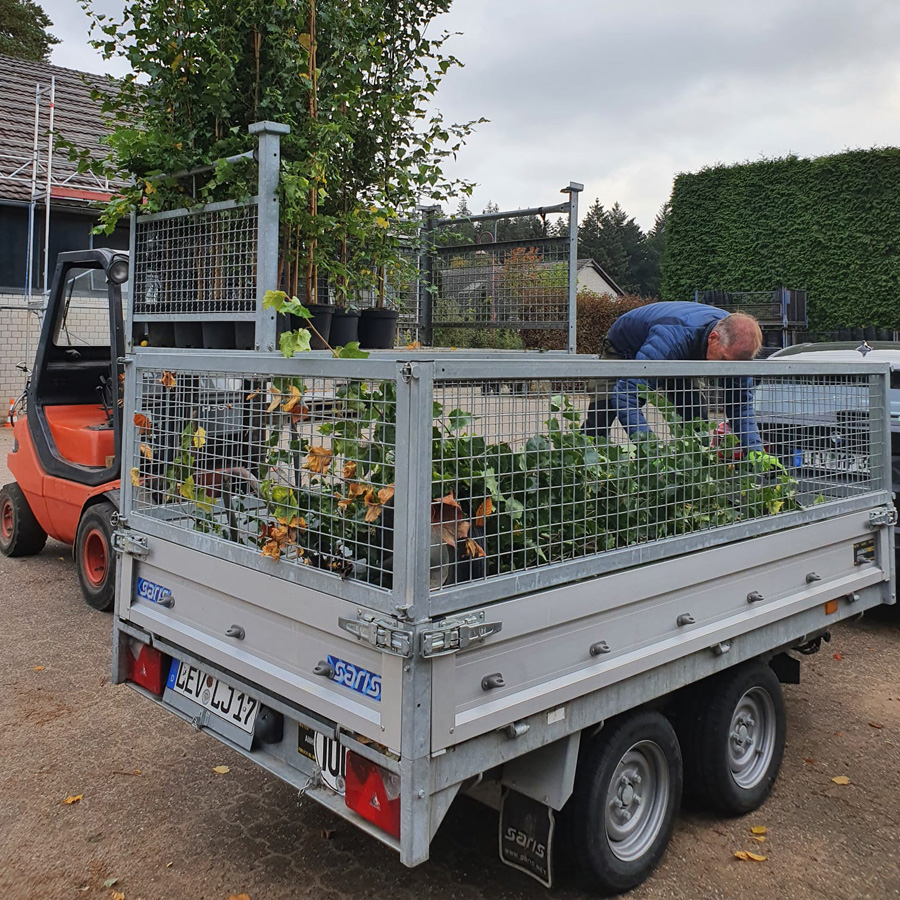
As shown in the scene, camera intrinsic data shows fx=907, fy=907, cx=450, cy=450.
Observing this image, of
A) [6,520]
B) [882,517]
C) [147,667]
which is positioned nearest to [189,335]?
[147,667]

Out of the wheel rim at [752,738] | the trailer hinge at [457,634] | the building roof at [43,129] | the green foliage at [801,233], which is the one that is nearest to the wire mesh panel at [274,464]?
the trailer hinge at [457,634]

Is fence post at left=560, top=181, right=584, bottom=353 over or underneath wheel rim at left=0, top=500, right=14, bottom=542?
over

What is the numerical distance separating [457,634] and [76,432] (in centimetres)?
504

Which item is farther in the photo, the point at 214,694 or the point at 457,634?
the point at 214,694

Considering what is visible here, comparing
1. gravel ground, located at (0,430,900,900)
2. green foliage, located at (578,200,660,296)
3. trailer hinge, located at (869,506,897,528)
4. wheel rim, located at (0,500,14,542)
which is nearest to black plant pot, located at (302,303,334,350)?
gravel ground, located at (0,430,900,900)

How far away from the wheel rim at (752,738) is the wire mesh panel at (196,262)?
274 centimetres

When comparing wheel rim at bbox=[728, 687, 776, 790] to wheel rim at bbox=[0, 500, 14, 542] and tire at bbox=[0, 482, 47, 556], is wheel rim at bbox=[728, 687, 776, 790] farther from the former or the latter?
wheel rim at bbox=[0, 500, 14, 542]

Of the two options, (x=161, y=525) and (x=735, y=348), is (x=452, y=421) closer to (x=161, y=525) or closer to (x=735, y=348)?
(x=161, y=525)

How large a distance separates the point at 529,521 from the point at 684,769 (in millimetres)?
1430

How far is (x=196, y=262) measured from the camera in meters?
4.56

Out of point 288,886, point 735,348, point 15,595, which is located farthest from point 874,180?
point 288,886

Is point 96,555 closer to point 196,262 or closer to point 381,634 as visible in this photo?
point 196,262

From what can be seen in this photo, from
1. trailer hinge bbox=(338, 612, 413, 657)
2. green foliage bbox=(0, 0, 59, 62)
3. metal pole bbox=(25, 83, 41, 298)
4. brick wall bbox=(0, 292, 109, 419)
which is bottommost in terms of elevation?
trailer hinge bbox=(338, 612, 413, 657)

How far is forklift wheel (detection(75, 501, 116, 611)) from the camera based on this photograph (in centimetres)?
608
